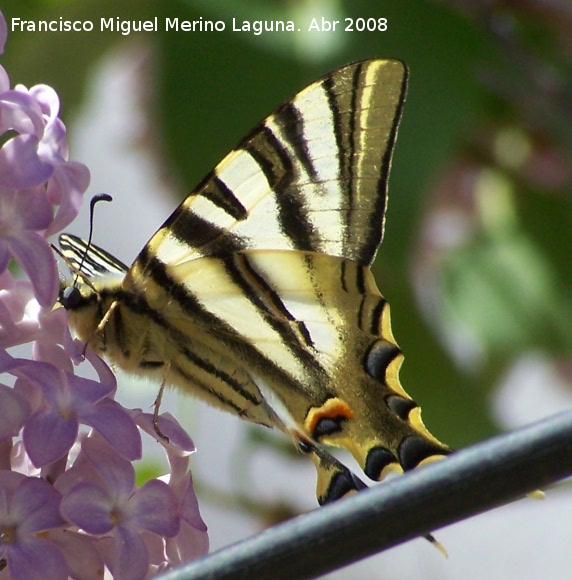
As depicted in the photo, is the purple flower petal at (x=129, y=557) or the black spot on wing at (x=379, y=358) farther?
the black spot on wing at (x=379, y=358)

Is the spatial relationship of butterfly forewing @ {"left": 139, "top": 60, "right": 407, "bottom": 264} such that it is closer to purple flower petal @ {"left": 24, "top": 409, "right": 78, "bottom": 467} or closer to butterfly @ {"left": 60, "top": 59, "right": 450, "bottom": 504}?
butterfly @ {"left": 60, "top": 59, "right": 450, "bottom": 504}

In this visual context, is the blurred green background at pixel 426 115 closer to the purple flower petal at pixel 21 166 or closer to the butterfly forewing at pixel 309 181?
the butterfly forewing at pixel 309 181

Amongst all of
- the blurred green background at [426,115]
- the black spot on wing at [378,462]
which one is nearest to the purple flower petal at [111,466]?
the black spot on wing at [378,462]

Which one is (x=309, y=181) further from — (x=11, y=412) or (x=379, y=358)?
(x=11, y=412)

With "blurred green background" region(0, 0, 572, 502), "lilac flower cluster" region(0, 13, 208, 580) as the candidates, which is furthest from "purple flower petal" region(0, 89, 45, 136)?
"blurred green background" region(0, 0, 572, 502)

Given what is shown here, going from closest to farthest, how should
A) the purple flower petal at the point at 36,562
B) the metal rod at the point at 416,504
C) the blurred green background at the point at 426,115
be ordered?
the metal rod at the point at 416,504 → the purple flower petal at the point at 36,562 → the blurred green background at the point at 426,115

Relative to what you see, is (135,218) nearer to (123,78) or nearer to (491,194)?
(123,78)

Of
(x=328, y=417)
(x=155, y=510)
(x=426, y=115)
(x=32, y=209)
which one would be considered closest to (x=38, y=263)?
(x=32, y=209)

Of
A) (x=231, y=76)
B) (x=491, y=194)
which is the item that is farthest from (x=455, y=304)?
(x=231, y=76)
